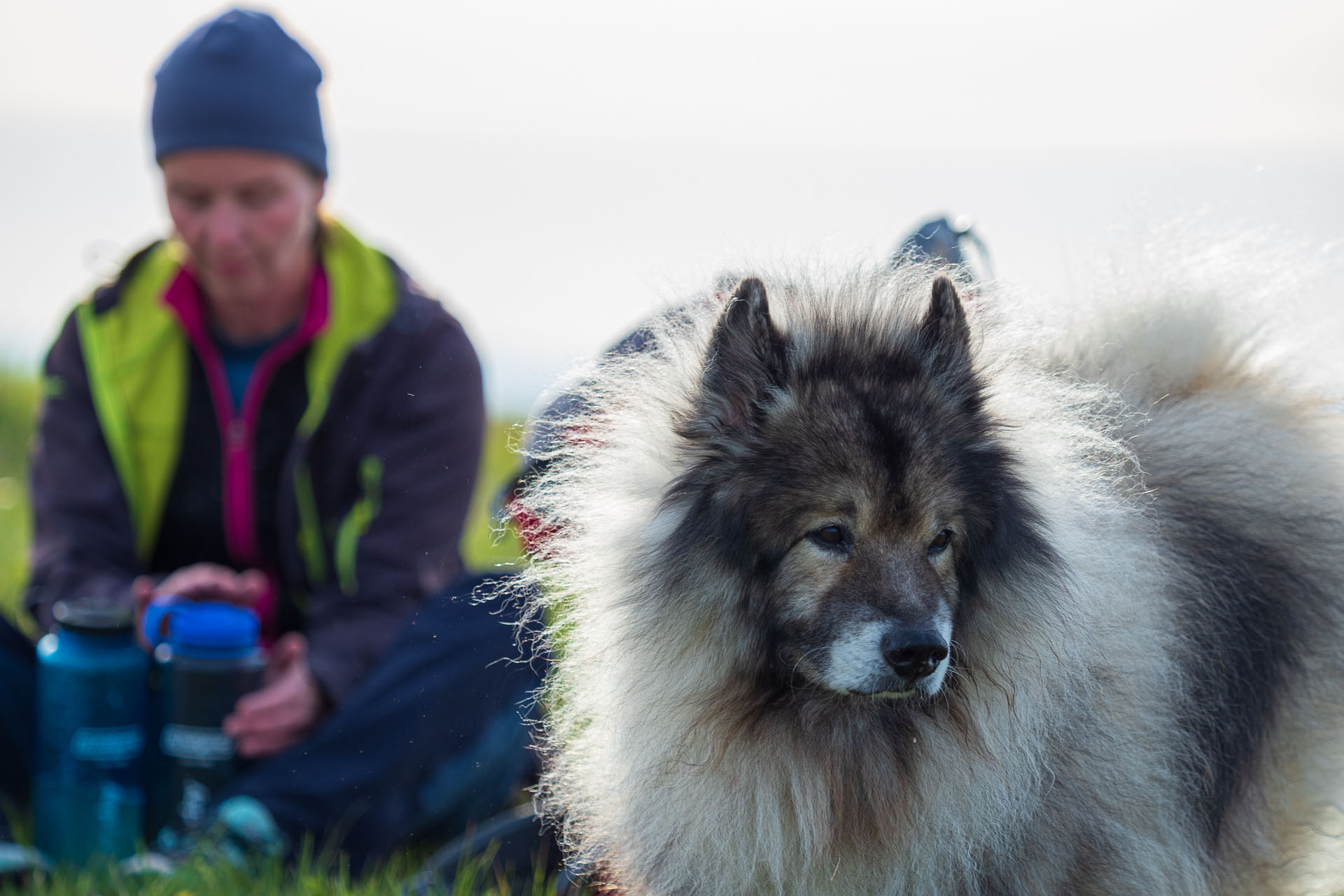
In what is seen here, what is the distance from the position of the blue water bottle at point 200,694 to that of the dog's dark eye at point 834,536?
198 centimetres

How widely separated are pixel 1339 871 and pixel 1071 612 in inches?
50.4

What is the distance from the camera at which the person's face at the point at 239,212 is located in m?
3.73

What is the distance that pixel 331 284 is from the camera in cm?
399

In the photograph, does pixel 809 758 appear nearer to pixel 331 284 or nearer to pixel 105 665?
pixel 105 665

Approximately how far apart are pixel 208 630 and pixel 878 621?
2148mm

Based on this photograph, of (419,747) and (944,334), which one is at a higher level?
(944,334)

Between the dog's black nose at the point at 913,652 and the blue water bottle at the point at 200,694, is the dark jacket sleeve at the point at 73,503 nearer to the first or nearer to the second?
the blue water bottle at the point at 200,694

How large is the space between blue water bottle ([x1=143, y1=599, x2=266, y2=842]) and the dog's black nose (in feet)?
6.92

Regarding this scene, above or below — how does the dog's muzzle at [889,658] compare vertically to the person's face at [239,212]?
below

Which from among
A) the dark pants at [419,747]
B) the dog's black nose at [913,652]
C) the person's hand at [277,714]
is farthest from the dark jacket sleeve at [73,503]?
the dog's black nose at [913,652]

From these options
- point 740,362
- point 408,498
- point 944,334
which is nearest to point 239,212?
point 408,498

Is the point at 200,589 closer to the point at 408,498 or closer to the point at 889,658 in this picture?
the point at 408,498

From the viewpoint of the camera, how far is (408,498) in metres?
3.77

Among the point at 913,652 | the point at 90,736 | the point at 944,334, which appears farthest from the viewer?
the point at 90,736
